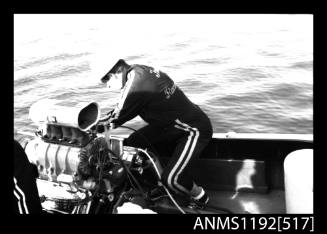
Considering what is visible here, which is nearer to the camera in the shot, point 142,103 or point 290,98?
point 142,103

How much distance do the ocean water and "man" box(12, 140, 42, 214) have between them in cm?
329

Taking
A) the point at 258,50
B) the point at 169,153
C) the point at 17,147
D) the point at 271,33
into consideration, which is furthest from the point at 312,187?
the point at 271,33

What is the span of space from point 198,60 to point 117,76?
8.50m

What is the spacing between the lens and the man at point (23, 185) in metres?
2.57

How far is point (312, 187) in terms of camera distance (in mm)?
3102

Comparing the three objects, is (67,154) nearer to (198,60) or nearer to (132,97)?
(132,97)

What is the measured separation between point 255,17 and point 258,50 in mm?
4599

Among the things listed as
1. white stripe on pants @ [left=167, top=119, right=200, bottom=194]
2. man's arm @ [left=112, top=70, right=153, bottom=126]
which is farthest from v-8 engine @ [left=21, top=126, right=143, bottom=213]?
white stripe on pants @ [left=167, top=119, right=200, bottom=194]

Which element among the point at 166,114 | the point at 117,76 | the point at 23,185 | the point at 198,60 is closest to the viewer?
the point at 23,185

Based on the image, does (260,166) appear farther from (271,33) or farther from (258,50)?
(271,33)

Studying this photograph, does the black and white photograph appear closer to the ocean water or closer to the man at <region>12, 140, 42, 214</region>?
the man at <region>12, 140, 42, 214</region>

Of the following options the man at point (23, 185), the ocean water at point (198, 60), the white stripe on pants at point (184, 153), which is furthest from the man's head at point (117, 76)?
the ocean water at point (198, 60)

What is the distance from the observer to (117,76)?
3260 mm

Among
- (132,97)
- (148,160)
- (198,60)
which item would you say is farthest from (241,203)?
(198,60)
